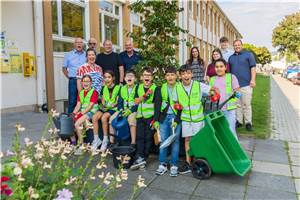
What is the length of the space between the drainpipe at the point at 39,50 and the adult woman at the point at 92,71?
2033mm

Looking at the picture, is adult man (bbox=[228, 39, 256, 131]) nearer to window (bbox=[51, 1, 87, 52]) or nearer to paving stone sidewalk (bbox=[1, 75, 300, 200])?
paving stone sidewalk (bbox=[1, 75, 300, 200])

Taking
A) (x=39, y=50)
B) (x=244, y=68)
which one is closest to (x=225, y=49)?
(x=244, y=68)

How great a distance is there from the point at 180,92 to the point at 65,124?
206cm

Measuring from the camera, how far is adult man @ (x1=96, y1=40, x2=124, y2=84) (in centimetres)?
674

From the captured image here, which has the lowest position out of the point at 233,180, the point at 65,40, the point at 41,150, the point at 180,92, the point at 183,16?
the point at 233,180

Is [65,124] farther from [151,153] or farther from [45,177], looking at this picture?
[45,177]

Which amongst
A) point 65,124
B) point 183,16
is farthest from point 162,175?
point 183,16

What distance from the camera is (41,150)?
8.27 ft

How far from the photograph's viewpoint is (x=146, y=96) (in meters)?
5.13

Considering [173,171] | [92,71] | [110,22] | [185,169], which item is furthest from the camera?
[110,22]

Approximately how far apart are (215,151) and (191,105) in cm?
75

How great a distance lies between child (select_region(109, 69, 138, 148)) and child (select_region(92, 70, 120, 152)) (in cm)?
13

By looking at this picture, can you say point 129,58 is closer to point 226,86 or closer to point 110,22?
point 226,86

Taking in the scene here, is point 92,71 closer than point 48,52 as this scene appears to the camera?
Yes
